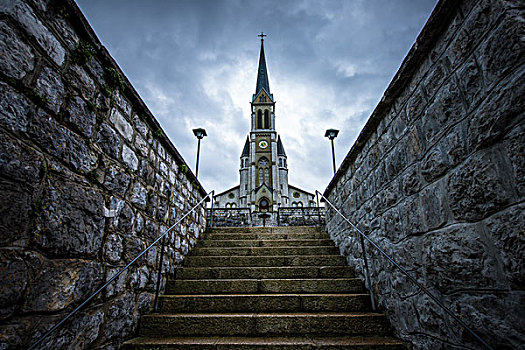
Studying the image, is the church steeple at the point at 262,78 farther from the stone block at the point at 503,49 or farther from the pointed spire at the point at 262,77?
the stone block at the point at 503,49

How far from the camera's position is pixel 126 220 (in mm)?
2283

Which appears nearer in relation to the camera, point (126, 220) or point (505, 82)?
point (505, 82)

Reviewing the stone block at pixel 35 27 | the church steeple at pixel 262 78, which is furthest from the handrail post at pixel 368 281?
the church steeple at pixel 262 78

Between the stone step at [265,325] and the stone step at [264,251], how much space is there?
1.53 m

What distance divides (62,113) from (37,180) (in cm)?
45

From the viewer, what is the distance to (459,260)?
146 cm

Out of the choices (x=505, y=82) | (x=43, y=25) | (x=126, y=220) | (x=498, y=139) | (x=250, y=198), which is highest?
(x=250, y=198)

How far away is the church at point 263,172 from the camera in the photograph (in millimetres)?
28125

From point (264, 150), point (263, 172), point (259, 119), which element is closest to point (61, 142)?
point (263, 172)

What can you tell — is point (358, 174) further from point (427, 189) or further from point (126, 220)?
point (126, 220)

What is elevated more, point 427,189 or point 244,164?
point 244,164

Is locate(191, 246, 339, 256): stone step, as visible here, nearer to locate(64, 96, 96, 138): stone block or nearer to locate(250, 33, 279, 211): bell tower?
locate(64, 96, 96, 138): stone block

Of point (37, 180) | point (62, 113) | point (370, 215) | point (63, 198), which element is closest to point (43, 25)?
point (62, 113)

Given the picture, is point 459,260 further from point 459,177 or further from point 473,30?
point 473,30
